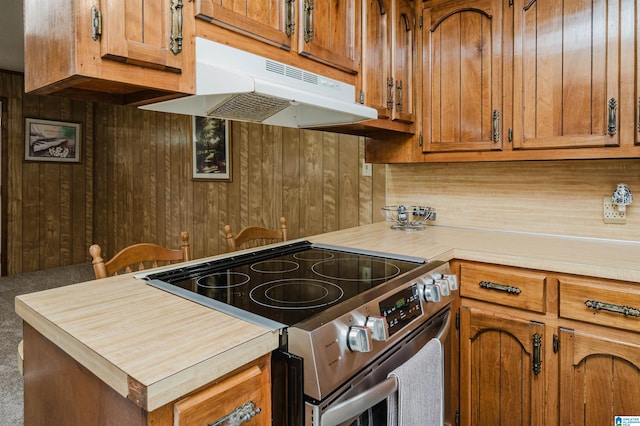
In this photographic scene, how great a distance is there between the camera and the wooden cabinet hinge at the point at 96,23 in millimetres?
945

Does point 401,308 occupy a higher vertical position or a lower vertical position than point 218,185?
lower

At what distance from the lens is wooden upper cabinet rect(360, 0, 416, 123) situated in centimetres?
182

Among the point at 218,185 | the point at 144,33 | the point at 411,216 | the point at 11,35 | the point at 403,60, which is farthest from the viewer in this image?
the point at 218,185

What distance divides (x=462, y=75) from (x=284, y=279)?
141 cm

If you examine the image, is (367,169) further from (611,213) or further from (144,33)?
(144,33)

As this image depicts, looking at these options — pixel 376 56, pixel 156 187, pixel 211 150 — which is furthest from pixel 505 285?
pixel 156 187

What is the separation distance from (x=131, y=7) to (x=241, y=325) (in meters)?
0.86

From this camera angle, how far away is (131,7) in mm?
1015

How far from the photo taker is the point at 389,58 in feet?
6.46

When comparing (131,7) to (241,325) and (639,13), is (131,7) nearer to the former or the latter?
(241,325)

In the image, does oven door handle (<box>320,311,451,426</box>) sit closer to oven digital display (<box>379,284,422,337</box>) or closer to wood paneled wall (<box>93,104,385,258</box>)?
oven digital display (<box>379,284,422,337</box>)

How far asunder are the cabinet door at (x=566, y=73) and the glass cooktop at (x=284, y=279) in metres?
0.87

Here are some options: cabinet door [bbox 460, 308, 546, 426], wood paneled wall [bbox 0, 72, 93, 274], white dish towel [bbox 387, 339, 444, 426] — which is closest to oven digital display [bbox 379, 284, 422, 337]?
white dish towel [bbox 387, 339, 444, 426]

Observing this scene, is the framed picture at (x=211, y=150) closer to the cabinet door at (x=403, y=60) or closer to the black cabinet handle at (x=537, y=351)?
the cabinet door at (x=403, y=60)
